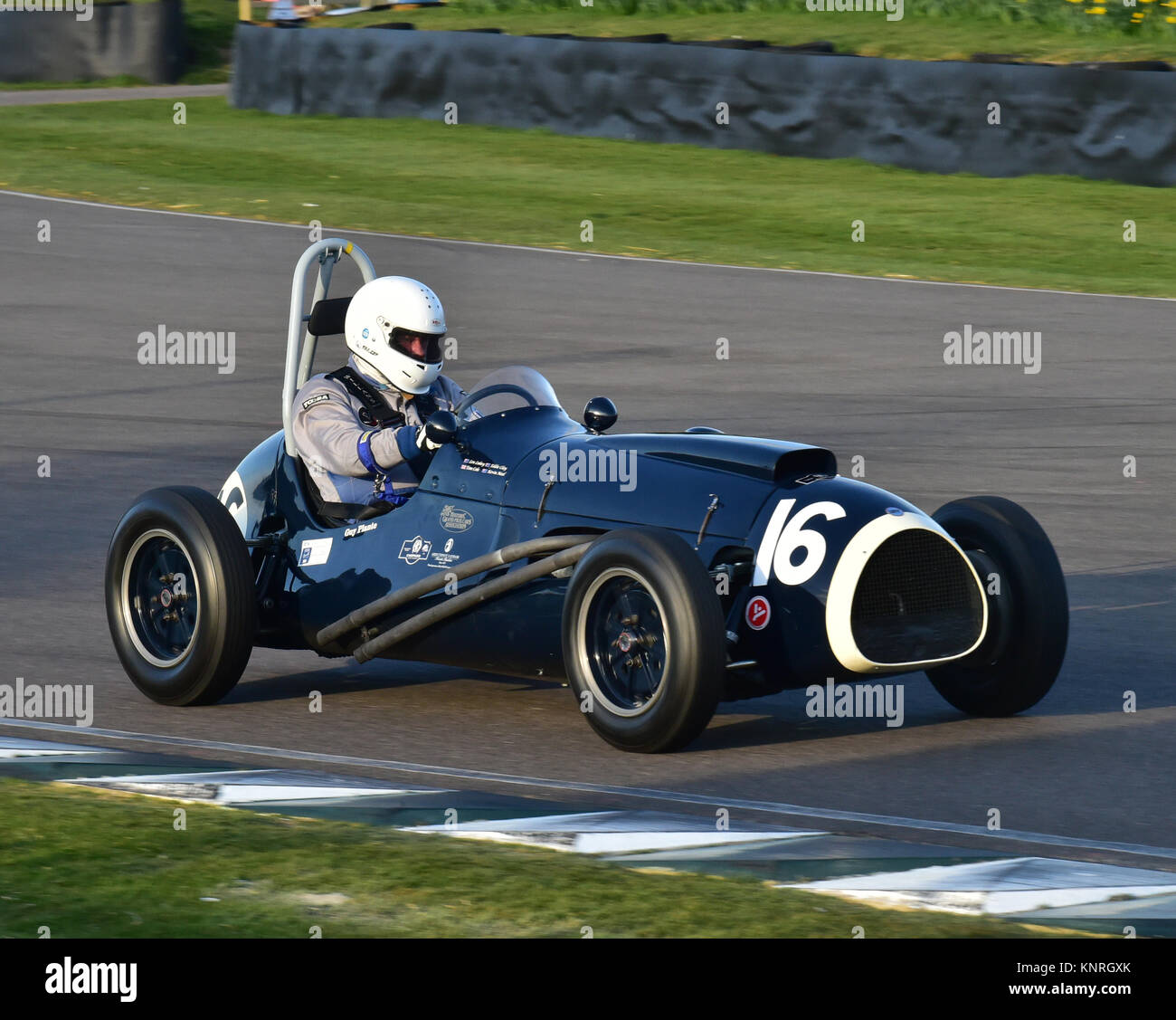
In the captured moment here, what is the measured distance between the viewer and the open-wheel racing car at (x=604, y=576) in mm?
7031

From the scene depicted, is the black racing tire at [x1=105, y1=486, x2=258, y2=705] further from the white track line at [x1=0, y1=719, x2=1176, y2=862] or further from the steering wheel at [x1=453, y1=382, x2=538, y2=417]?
the steering wheel at [x1=453, y1=382, x2=538, y2=417]

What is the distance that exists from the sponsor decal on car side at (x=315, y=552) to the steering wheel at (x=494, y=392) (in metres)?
0.68

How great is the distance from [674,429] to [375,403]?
5.99 metres

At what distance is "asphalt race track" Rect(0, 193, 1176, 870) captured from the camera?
7.17 m

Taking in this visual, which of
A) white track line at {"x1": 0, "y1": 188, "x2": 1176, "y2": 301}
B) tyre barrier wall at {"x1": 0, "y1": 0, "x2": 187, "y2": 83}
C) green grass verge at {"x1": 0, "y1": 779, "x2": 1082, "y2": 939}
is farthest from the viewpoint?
tyre barrier wall at {"x1": 0, "y1": 0, "x2": 187, "y2": 83}

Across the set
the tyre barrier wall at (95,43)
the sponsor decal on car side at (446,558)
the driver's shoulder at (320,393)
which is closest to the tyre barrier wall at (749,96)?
the tyre barrier wall at (95,43)

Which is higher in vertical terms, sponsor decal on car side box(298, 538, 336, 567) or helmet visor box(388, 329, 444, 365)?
helmet visor box(388, 329, 444, 365)

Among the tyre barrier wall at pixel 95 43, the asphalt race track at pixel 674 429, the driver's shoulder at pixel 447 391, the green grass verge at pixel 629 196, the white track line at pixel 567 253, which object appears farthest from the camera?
the tyre barrier wall at pixel 95 43

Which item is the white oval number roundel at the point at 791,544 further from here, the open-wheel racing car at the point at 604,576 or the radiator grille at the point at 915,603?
the radiator grille at the point at 915,603

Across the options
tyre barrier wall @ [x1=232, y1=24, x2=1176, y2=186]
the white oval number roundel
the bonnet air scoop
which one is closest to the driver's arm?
the bonnet air scoop

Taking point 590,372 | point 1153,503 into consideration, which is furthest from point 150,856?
point 590,372

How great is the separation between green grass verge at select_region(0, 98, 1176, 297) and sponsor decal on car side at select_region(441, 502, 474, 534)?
13.3 meters

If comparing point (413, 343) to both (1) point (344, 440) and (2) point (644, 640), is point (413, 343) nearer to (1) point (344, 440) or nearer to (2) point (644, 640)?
(1) point (344, 440)

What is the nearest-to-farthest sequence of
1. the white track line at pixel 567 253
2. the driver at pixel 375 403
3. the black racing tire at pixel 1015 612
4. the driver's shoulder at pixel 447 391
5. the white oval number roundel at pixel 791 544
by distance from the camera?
1. the white oval number roundel at pixel 791 544
2. the black racing tire at pixel 1015 612
3. the driver at pixel 375 403
4. the driver's shoulder at pixel 447 391
5. the white track line at pixel 567 253
